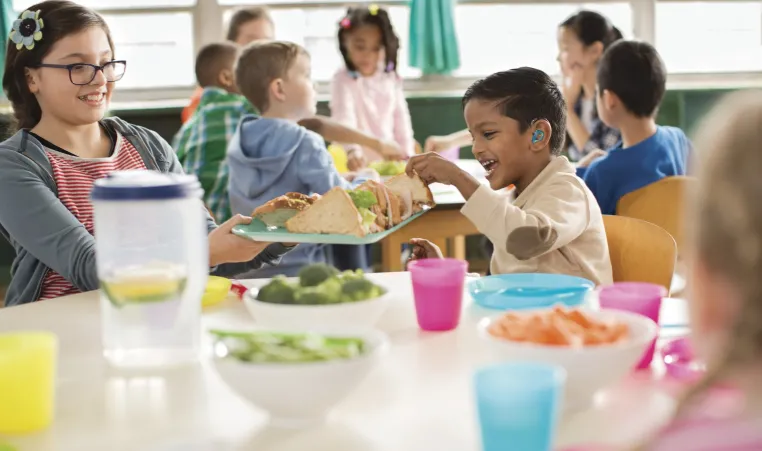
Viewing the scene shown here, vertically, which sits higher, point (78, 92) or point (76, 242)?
point (78, 92)

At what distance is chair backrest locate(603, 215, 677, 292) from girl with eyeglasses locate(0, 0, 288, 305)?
2.32 feet

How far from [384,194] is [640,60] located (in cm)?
125

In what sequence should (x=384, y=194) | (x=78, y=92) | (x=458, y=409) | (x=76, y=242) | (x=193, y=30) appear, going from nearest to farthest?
(x=458, y=409), (x=76, y=242), (x=78, y=92), (x=384, y=194), (x=193, y=30)

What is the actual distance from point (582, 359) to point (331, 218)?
111 centimetres

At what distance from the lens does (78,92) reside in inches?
75.9

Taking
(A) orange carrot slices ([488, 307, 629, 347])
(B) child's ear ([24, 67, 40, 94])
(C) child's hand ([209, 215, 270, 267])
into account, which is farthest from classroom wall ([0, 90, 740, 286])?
(A) orange carrot slices ([488, 307, 629, 347])

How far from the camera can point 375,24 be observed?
174 inches

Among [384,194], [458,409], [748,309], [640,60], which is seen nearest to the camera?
[748,309]

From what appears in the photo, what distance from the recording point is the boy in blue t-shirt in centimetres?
275

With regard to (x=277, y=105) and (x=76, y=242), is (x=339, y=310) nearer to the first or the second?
(x=76, y=242)

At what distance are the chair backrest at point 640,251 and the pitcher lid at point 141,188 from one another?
3.31ft

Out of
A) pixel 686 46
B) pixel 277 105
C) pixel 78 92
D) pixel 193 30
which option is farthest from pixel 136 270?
pixel 686 46

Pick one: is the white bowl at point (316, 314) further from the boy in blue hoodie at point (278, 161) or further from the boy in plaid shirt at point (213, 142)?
the boy in plaid shirt at point (213, 142)

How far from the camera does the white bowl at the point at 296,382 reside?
94 cm
